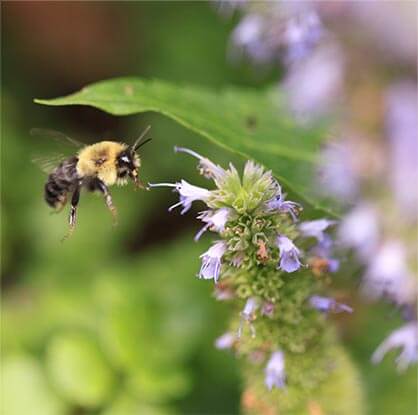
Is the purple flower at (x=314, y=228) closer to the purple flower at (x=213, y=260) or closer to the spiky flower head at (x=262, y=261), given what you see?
the spiky flower head at (x=262, y=261)

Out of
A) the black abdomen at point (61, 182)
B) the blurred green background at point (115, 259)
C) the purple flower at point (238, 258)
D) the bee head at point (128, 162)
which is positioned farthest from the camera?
the blurred green background at point (115, 259)

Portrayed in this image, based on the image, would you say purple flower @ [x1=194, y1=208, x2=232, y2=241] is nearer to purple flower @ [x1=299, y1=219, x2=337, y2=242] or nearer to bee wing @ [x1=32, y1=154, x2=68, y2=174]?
purple flower @ [x1=299, y1=219, x2=337, y2=242]

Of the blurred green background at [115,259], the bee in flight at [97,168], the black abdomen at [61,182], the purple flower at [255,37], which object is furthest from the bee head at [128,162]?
the purple flower at [255,37]

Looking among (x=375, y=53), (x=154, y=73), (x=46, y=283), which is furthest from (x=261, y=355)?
(x=154, y=73)

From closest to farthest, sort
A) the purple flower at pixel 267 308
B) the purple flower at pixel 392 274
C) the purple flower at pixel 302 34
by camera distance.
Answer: the purple flower at pixel 392 274 < the purple flower at pixel 267 308 < the purple flower at pixel 302 34

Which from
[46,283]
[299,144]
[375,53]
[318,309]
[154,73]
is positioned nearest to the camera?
[375,53]

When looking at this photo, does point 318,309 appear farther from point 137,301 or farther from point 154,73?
point 154,73

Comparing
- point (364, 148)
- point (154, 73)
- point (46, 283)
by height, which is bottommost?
point (364, 148)
